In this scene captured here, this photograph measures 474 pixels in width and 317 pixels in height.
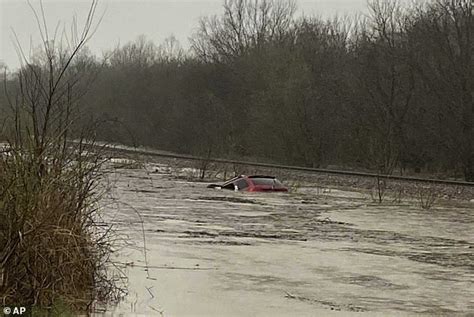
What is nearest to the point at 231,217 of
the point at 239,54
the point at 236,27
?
the point at 239,54

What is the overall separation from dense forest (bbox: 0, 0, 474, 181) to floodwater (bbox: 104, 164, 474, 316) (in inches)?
→ 446

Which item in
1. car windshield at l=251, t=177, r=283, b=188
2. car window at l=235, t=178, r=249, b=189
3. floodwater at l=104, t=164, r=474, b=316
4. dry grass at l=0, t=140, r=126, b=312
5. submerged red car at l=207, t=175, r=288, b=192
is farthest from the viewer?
car window at l=235, t=178, r=249, b=189

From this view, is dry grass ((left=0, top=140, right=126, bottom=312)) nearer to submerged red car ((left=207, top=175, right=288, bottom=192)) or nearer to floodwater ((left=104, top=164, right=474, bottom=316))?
floodwater ((left=104, top=164, right=474, bottom=316))

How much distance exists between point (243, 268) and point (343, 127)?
43.8m

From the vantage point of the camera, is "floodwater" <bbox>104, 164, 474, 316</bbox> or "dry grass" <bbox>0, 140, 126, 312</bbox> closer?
"dry grass" <bbox>0, 140, 126, 312</bbox>

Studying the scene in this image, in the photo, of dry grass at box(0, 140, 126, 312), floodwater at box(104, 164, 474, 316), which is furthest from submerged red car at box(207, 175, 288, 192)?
dry grass at box(0, 140, 126, 312)

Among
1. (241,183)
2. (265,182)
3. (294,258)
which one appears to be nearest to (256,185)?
(265,182)

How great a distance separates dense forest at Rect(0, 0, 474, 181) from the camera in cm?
4841

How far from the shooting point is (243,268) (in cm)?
1498

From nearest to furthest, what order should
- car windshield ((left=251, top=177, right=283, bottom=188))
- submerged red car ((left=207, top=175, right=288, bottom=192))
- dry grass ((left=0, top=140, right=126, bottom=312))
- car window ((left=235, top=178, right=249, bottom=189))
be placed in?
dry grass ((left=0, top=140, right=126, bottom=312)) < submerged red car ((left=207, top=175, right=288, bottom=192)) < car windshield ((left=251, top=177, right=283, bottom=188)) < car window ((left=235, top=178, right=249, bottom=189))

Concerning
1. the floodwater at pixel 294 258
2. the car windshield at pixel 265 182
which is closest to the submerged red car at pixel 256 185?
the car windshield at pixel 265 182

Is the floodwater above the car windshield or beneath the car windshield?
beneath

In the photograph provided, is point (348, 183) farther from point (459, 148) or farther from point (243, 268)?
point (243, 268)

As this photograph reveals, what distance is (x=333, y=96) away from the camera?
2327 inches
